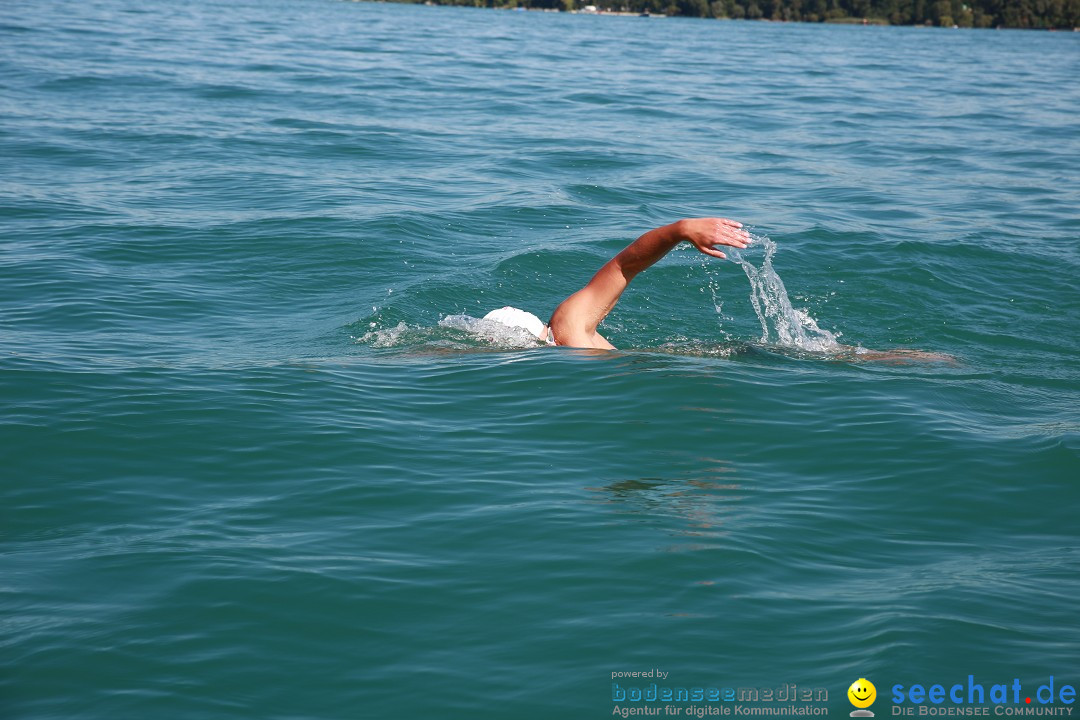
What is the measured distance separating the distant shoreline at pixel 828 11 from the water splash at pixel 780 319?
7340cm

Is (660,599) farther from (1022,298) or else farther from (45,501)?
(1022,298)

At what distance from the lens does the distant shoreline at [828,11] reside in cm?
7788

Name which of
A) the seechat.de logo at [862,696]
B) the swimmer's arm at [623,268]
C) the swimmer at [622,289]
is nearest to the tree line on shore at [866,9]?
the swimmer at [622,289]

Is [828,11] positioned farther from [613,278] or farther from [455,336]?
[613,278]

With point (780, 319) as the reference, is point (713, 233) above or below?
above

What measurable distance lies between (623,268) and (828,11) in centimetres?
8396

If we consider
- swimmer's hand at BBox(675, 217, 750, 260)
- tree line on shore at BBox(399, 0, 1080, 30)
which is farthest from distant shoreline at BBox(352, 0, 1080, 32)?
swimmer's hand at BBox(675, 217, 750, 260)

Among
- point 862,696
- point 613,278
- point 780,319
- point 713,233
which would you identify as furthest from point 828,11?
point 862,696

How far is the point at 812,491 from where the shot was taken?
5.77m

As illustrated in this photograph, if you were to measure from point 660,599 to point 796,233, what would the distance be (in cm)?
837

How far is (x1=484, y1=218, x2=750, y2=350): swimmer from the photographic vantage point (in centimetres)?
637

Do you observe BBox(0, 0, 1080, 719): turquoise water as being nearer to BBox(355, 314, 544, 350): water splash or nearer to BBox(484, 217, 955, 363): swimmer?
BBox(355, 314, 544, 350): water splash

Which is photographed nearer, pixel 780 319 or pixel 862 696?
pixel 862 696

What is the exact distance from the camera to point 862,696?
402 centimetres
